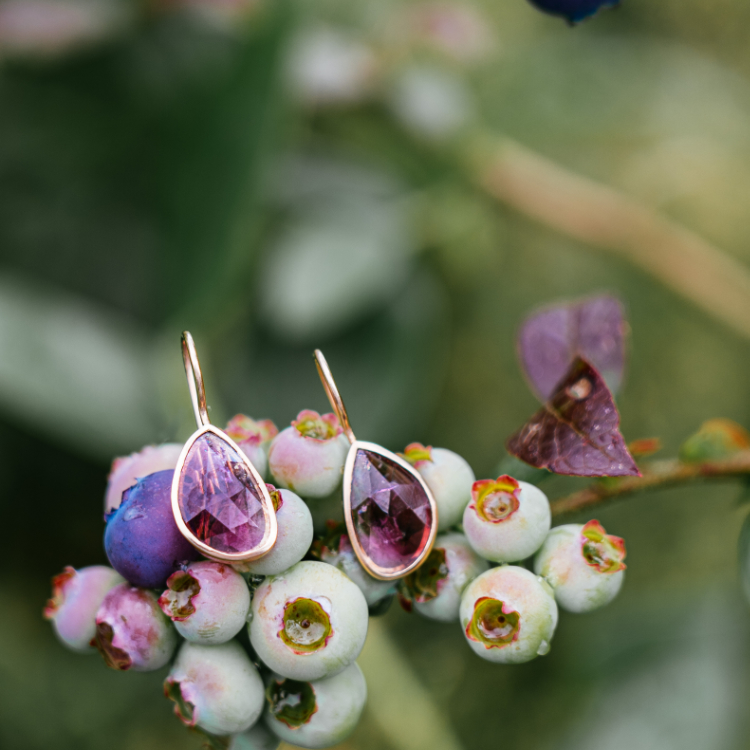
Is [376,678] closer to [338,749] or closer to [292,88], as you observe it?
[338,749]

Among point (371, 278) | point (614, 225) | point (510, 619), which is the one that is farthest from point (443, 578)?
point (614, 225)

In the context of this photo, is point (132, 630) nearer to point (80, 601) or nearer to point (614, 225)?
point (80, 601)

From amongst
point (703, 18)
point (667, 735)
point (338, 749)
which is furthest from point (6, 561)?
point (703, 18)

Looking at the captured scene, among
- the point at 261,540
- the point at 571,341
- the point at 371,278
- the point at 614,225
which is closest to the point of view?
the point at 261,540

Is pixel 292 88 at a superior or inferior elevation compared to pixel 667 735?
superior

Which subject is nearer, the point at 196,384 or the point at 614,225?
the point at 196,384

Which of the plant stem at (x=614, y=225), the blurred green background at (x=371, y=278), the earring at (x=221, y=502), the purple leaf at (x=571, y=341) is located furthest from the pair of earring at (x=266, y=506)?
the plant stem at (x=614, y=225)

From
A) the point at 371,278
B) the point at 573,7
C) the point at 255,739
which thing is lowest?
the point at 371,278
